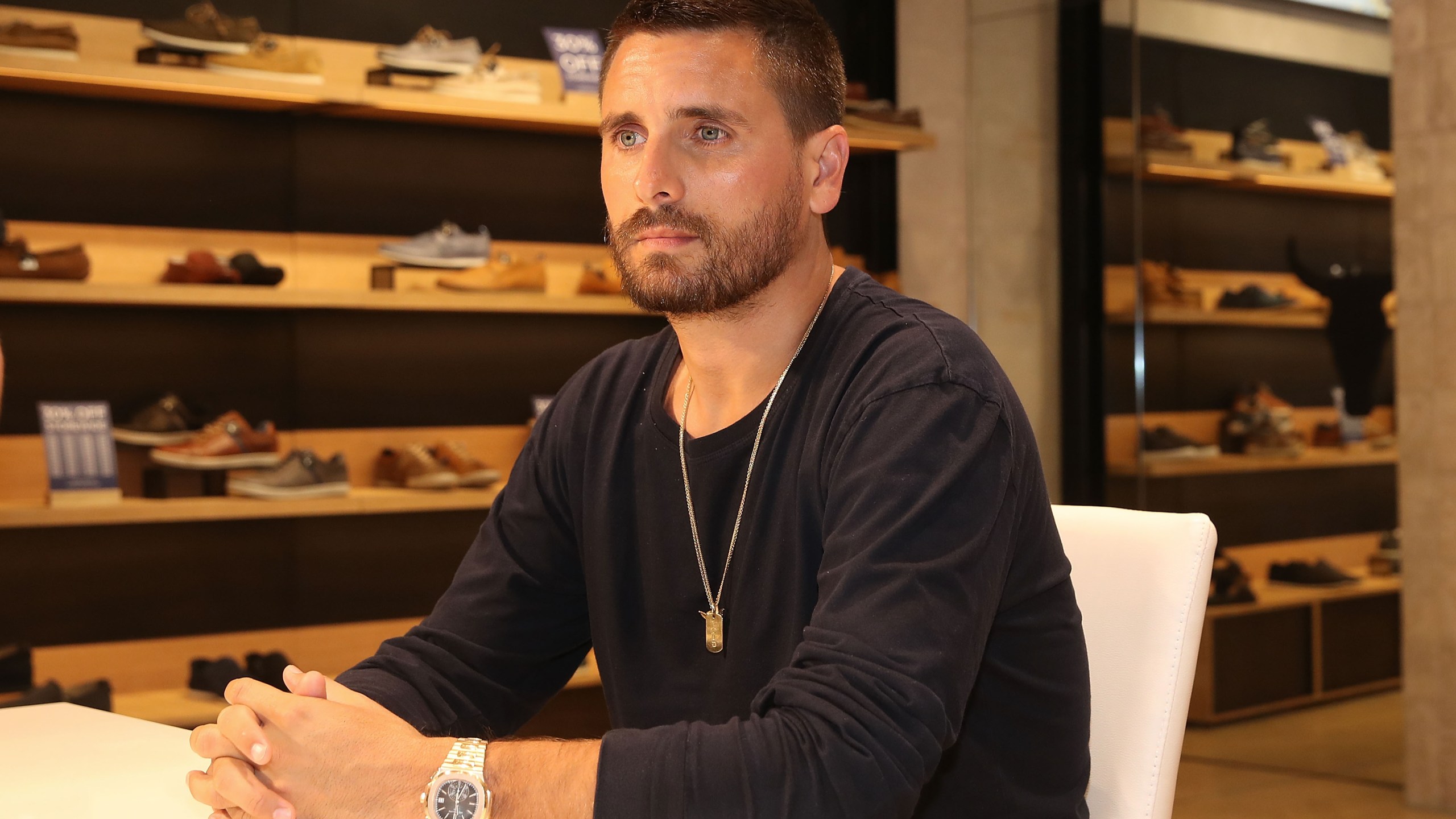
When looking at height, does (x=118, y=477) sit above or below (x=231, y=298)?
below

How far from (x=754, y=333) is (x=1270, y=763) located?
11.4 ft

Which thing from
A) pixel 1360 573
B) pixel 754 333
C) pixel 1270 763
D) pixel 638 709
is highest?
pixel 754 333

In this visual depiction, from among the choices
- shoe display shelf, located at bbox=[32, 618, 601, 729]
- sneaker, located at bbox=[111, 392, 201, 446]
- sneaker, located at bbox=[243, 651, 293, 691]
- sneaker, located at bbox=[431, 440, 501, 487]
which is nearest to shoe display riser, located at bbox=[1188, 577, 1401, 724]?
shoe display shelf, located at bbox=[32, 618, 601, 729]

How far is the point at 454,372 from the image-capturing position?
397 cm

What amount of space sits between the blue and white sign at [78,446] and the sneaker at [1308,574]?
331 centimetres

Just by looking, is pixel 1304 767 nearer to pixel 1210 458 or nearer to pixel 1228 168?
pixel 1210 458

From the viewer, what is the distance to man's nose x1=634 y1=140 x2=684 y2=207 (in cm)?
129

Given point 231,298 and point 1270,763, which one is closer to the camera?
point 231,298

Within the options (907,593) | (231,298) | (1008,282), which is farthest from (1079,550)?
(1008,282)

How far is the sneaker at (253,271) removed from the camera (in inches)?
133

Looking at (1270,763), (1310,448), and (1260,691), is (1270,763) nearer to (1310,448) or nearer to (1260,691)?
(1260,691)

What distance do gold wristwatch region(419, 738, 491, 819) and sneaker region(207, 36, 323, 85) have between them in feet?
8.96

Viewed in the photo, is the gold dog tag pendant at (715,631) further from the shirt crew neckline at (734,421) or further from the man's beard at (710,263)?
the man's beard at (710,263)

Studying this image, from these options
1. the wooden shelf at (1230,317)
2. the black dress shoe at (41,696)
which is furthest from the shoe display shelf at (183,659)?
the wooden shelf at (1230,317)
